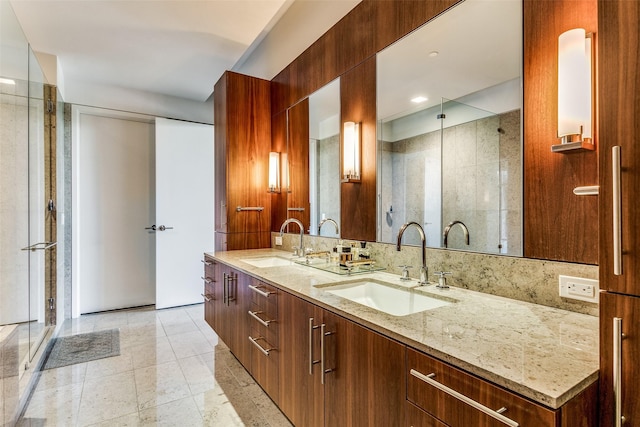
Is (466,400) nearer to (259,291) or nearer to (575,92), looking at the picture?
(575,92)

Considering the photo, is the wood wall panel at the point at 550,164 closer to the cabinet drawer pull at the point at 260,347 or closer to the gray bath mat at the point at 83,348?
the cabinet drawer pull at the point at 260,347

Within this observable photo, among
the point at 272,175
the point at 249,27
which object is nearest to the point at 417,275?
the point at 272,175

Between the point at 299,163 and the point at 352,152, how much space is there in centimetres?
85

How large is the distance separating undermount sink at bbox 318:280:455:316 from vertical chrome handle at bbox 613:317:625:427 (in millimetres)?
659

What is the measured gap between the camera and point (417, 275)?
175cm

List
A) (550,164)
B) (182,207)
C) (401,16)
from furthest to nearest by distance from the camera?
(182,207) < (401,16) < (550,164)

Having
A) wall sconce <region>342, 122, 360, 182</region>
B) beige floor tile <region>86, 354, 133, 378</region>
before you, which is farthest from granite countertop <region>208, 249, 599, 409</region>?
beige floor tile <region>86, 354, 133, 378</region>

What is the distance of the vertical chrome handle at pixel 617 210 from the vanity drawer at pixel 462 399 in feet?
1.19

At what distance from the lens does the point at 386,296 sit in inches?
65.9

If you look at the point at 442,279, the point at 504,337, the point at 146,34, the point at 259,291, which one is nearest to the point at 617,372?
the point at 504,337

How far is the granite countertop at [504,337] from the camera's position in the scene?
717mm

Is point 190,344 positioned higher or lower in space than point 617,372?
lower

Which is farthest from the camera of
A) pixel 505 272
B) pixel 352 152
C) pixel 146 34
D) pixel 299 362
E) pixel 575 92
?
pixel 146 34

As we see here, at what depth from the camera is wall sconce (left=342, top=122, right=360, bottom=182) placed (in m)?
2.15
